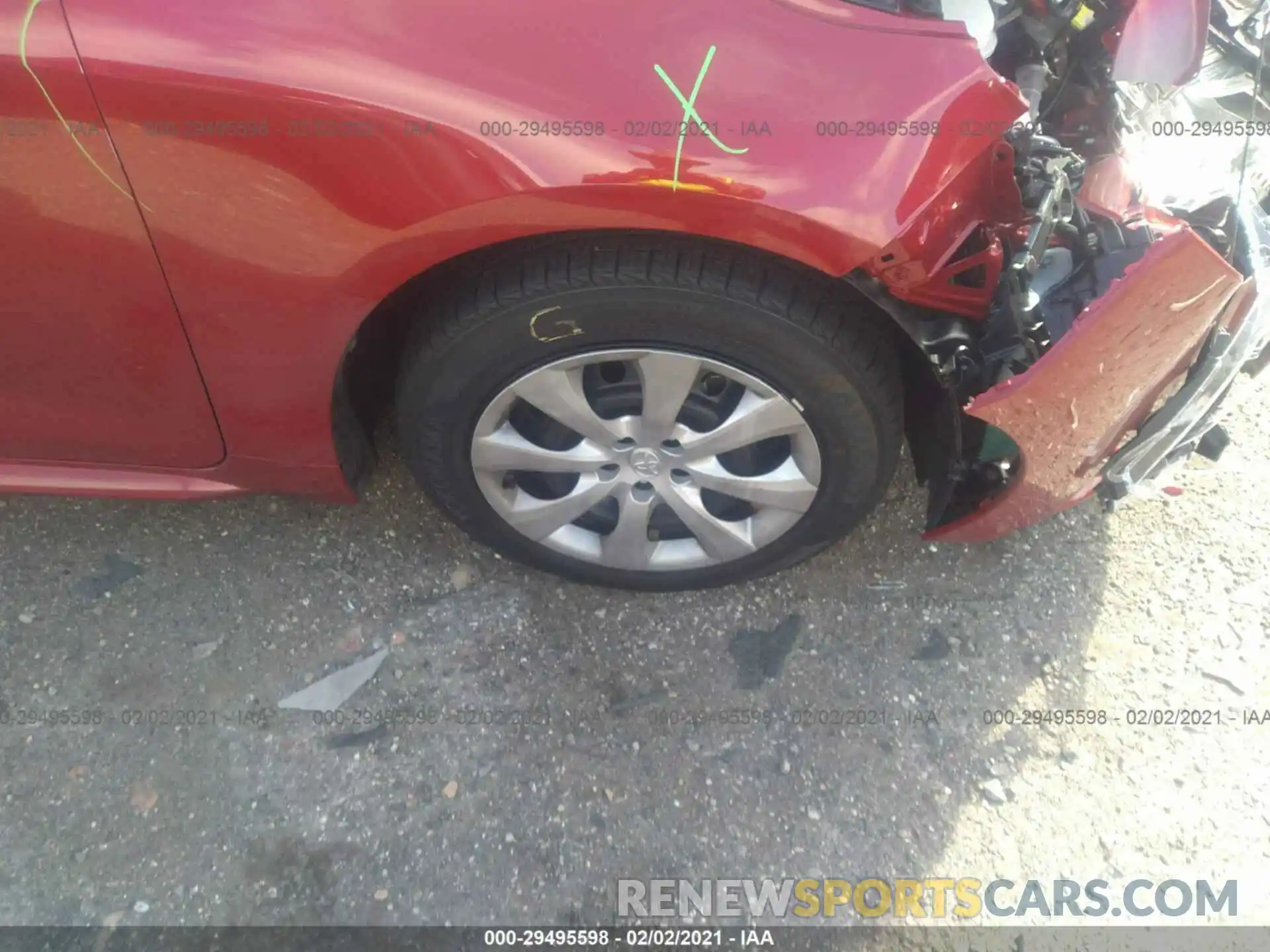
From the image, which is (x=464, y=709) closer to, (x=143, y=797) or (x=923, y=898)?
(x=143, y=797)

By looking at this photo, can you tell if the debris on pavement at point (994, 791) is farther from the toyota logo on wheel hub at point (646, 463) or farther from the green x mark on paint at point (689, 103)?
the green x mark on paint at point (689, 103)

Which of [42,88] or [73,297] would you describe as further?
[73,297]

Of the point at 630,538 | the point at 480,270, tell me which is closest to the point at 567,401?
the point at 480,270

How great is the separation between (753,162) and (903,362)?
0.67 metres

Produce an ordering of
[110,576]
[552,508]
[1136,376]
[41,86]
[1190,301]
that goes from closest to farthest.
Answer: [41,86], [1190,301], [1136,376], [552,508], [110,576]

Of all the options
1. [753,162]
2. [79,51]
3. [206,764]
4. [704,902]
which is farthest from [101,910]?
[753,162]

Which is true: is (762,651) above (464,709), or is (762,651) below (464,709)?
above

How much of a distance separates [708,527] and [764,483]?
0.53ft

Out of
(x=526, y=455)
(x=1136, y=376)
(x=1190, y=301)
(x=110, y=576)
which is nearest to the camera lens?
(x=1190, y=301)

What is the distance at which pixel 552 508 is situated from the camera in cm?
196

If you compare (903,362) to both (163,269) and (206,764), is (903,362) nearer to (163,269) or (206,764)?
(163,269)

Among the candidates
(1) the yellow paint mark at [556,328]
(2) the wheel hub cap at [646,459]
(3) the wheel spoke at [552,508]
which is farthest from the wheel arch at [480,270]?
(3) the wheel spoke at [552,508]

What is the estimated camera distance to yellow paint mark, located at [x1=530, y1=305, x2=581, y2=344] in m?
1.61

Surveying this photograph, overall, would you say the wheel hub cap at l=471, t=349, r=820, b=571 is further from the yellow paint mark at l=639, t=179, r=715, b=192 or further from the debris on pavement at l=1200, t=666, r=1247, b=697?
the debris on pavement at l=1200, t=666, r=1247, b=697
